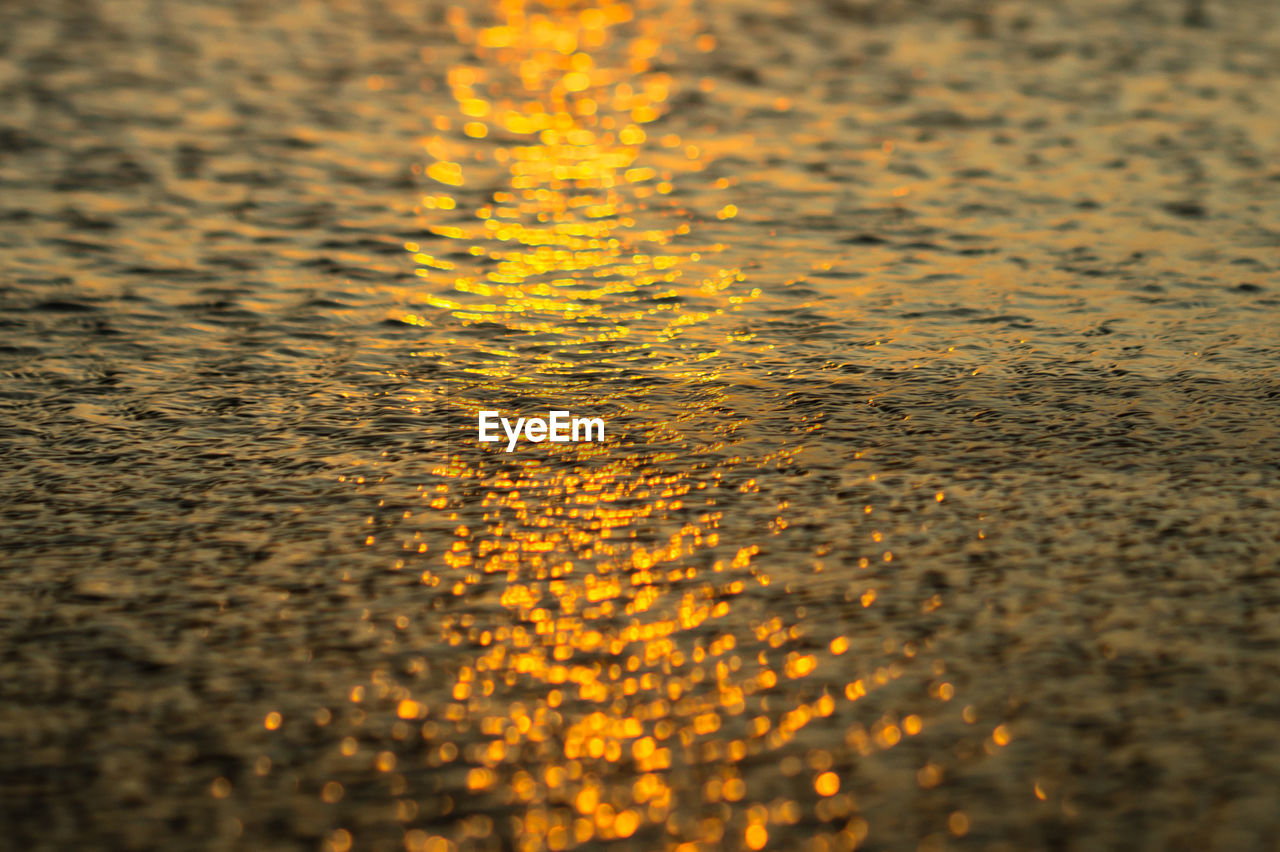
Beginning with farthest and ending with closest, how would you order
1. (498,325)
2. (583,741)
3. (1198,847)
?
1. (498,325)
2. (583,741)
3. (1198,847)

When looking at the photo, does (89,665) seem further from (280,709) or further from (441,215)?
(441,215)

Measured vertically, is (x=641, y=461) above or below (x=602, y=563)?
above

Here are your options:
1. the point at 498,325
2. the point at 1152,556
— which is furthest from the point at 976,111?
the point at 1152,556

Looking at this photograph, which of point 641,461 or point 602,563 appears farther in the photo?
point 641,461
